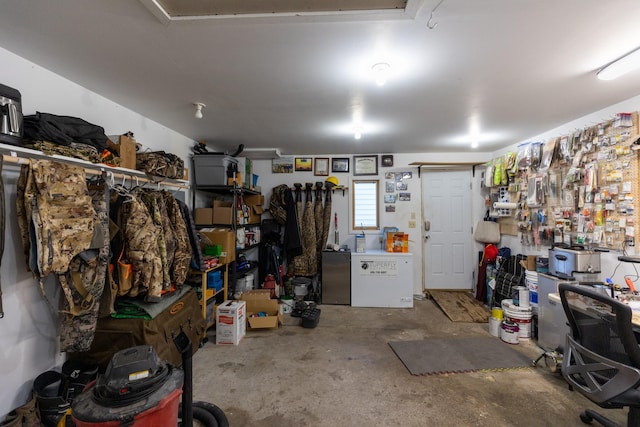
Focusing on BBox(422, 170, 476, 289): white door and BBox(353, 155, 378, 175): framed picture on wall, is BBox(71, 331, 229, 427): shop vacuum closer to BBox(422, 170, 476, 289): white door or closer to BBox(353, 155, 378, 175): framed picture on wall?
BBox(353, 155, 378, 175): framed picture on wall

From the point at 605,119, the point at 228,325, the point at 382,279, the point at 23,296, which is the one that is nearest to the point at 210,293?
the point at 228,325

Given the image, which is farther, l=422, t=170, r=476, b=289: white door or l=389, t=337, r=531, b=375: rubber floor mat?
l=422, t=170, r=476, b=289: white door

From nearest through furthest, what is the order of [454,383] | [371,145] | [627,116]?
[454,383]
[627,116]
[371,145]

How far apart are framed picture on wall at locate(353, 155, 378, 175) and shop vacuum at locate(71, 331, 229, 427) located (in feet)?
12.7

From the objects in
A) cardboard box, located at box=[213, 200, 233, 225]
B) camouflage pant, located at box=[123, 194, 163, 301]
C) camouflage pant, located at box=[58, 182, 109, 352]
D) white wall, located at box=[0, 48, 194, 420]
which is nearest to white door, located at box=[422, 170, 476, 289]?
cardboard box, located at box=[213, 200, 233, 225]

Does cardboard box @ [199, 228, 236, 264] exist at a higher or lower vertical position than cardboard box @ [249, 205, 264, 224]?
lower

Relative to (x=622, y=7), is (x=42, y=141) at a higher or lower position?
lower

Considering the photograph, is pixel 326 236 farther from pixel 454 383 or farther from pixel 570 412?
pixel 570 412

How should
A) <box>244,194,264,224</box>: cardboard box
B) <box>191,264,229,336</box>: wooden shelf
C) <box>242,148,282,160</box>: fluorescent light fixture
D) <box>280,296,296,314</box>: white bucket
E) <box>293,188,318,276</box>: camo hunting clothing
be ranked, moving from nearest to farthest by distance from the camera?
<box>191,264,229,336</box>: wooden shelf
<box>280,296,296,314</box>: white bucket
<box>242,148,282,160</box>: fluorescent light fixture
<box>244,194,264,224</box>: cardboard box
<box>293,188,318,276</box>: camo hunting clothing

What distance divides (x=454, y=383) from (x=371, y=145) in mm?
3115

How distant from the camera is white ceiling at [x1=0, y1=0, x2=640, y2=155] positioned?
1.39 metres

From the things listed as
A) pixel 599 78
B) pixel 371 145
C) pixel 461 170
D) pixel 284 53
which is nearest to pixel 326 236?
pixel 371 145

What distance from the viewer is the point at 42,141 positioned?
1.66 m

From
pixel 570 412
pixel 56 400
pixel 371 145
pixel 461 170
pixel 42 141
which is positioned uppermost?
pixel 371 145
